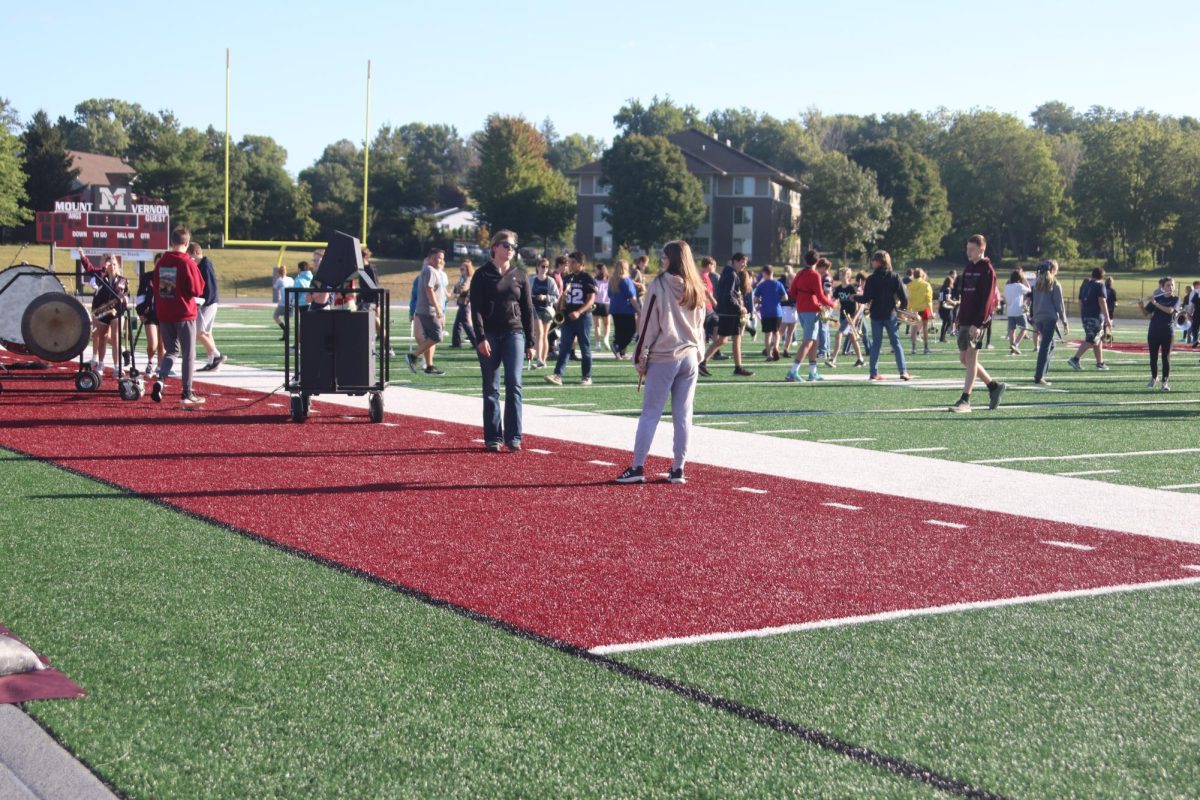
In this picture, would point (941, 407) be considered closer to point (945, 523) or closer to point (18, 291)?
point (945, 523)

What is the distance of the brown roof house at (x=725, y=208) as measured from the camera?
9619cm

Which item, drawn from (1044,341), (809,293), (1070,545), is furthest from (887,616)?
(1044,341)

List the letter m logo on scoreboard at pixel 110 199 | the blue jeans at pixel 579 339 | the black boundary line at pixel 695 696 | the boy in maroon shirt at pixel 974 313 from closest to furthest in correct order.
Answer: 1. the black boundary line at pixel 695 696
2. the boy in maroon shirt at pixel 974 313
3. the blue jeans at pixel 579 339
4. the letter m logo on scoreboard at pixel 110 199

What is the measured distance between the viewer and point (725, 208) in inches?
3831

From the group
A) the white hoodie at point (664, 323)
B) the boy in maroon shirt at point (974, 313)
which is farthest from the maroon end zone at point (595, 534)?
the boy in maroon shirt at point (974, 313)

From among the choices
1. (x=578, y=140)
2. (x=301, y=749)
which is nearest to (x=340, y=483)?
(x=301, y=749)

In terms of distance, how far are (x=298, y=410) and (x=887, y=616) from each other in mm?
8344

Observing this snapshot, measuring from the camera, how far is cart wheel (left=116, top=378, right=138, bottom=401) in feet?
47.6

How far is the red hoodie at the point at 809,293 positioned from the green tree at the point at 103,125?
123315 millimetres

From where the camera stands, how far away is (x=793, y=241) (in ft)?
328

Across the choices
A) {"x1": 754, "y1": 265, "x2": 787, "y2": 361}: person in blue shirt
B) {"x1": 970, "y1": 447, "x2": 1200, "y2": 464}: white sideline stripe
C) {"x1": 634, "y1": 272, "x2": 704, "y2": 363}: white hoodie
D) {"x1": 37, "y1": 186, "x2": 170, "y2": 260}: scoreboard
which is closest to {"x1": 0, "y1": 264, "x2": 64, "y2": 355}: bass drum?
{"x1": 634, "y1": 272, "x2": 704, "y2": 363}: white hoodie

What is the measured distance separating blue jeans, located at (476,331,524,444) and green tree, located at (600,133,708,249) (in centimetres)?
7774

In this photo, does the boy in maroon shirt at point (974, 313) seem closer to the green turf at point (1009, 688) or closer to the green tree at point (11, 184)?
the green turf at point (1009, 688)

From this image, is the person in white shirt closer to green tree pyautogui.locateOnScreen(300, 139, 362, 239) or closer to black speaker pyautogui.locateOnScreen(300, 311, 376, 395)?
black speaker pyautogui.locateOnScreen(300, 311, 376, 395)
